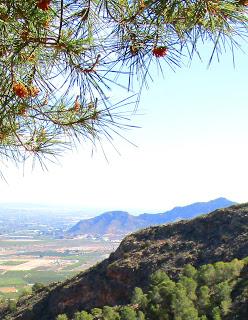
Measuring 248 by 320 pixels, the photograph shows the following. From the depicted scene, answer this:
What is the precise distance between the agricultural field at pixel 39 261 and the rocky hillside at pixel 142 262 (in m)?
25.3

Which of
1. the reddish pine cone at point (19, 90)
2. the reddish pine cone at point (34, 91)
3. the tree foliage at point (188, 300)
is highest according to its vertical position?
the reddish pine cone at point (34, 91)

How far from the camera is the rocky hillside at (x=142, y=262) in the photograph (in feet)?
82.4

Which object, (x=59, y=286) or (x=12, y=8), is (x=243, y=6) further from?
(x=59, y=286)

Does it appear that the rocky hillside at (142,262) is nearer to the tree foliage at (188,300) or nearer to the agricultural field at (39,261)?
the tree foliage at (188,300)

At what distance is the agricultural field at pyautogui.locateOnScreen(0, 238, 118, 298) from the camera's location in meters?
72.3

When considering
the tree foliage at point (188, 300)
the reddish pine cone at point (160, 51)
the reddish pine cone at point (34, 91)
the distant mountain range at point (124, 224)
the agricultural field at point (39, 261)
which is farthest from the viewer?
the distant mountain range at point (124, 224)

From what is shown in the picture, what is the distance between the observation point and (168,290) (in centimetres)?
1998

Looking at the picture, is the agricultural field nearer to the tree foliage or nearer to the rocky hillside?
the rocky hillside

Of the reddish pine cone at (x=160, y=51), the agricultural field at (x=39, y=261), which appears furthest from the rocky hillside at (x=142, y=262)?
the agricultural field at (x=39, y=261)

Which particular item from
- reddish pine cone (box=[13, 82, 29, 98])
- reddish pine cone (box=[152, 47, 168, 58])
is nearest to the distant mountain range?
reddish pine cone (box=[13, 82, 29, 98])

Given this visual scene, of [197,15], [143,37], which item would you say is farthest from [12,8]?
[197,15]

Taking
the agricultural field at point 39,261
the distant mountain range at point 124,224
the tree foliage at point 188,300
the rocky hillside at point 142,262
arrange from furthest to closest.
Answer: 1. the distant mountain range at point 124,224
2. the agricultural field at point 39,261
3. the rocky hillside at point 142,262
4. the tree foliage at point 188,300

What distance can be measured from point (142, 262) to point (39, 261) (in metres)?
76.8

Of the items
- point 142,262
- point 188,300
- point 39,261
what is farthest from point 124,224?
point 188,300
